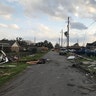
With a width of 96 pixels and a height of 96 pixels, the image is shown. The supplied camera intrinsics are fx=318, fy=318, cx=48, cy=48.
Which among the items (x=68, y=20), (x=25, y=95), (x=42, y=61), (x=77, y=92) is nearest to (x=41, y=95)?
(x=25, y=95)

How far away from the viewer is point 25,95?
1442 centimetres

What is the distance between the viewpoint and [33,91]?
15.7m

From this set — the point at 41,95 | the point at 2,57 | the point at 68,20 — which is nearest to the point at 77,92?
the point at 41,95

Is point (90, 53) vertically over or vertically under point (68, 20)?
under

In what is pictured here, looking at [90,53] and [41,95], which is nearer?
[41,95]

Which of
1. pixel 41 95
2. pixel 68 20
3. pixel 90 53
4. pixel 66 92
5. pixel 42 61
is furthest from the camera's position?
pixel 68 20

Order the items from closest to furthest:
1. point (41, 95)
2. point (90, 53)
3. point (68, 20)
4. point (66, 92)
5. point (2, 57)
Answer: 1. point (41, 95)
2. point (66, 92)
3. point (2, 57)
4. point (90, 53)
5. point (68, 20)

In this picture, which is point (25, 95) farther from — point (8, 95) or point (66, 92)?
point (66, 92)

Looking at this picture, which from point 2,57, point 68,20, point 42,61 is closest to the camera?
point 2,57

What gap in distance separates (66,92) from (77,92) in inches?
22.7

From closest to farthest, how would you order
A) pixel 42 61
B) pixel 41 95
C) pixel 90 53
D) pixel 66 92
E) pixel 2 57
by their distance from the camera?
pixel 41 95 → pixel 66 92 → pixel 2 57 → pixel 42 61 → pixel 90 53

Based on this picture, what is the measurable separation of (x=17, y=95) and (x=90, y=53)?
2171 inches

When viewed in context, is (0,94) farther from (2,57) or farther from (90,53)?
(90,53)

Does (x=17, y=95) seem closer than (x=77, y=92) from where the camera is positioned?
Yes
